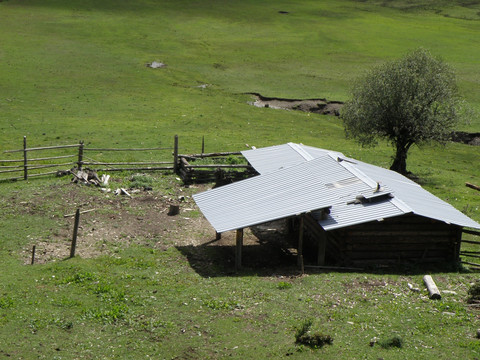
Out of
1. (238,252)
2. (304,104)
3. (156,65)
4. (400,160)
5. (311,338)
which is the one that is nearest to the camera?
(311,338)

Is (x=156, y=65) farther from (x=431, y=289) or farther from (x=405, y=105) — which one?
(x=431, y=289)

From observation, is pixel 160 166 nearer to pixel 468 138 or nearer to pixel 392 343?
pixel 392 343

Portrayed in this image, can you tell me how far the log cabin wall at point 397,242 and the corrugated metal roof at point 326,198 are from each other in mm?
578

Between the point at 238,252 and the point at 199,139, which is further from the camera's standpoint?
the point at 199,139

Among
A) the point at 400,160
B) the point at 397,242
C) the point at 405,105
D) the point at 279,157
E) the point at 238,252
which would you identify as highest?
the point at 405,105

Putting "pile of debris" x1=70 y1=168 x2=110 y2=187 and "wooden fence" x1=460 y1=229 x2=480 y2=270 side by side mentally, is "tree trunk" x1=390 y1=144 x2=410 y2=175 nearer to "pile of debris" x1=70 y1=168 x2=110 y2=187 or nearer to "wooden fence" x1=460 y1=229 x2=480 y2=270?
"wooden fence" x1=460 y1=229 x2=480 y2=270

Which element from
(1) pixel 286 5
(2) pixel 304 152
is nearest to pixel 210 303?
(2) pixel 304 152

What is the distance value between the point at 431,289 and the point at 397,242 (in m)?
3.54

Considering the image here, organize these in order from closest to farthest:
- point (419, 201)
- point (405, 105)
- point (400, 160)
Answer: point (419, 201) < point (405, 105) < point (400, 160)

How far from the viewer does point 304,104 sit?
56688 mm

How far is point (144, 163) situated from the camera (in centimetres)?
3503

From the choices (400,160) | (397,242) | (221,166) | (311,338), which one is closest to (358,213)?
(397,242)

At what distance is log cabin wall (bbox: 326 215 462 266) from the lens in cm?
2244

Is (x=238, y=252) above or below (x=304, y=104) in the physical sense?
above
